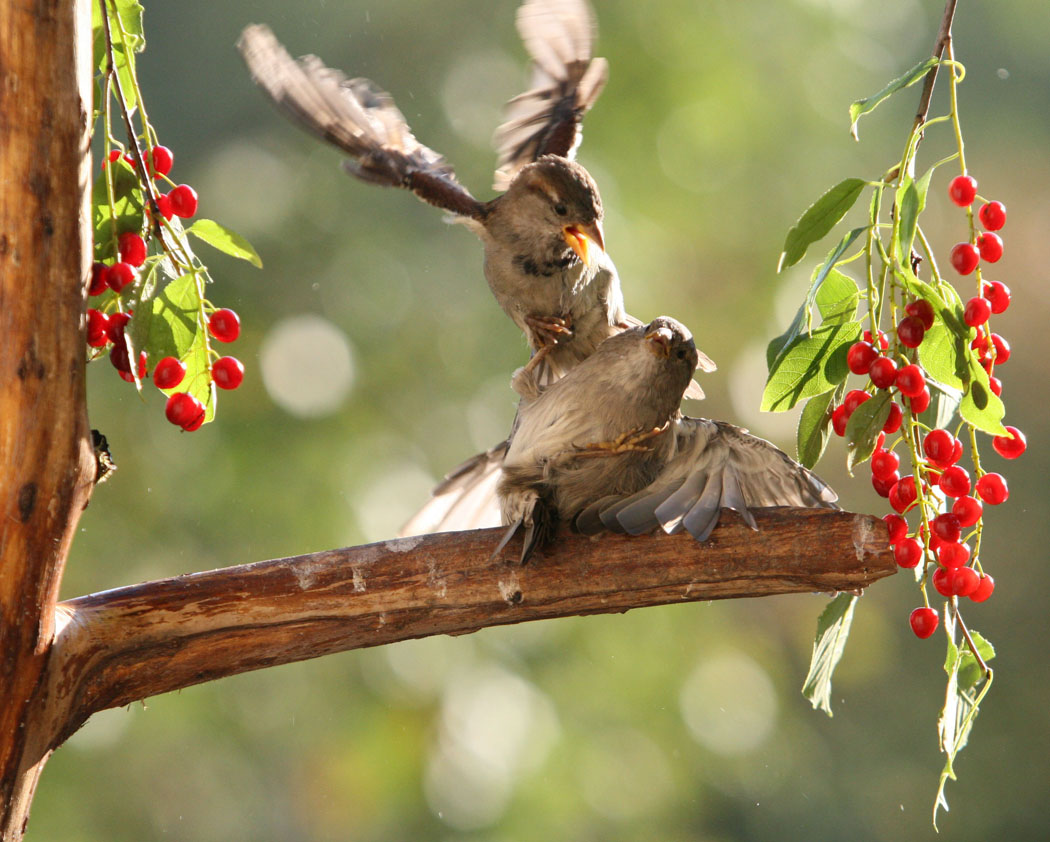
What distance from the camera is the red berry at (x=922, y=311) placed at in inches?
66.9

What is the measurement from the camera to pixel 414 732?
20.8ft

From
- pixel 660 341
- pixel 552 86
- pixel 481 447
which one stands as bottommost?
pixel 660 341

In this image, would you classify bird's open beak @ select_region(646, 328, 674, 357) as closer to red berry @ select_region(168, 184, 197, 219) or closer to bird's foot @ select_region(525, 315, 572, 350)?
bird's foot @ select_region(525, 315, 572, 350)

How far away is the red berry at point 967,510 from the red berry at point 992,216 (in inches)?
17.8

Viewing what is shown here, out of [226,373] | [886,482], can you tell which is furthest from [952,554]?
[226,373]

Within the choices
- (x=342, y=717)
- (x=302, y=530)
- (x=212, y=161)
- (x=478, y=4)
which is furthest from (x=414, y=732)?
(x=478, y=4)

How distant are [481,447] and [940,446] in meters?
5.19

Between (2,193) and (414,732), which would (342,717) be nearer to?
(414,732)

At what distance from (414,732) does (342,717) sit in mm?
454

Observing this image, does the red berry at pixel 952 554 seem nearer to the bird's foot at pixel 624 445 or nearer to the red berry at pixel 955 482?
the red berry at pixel 955 482

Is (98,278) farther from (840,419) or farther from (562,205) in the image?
(840,419)

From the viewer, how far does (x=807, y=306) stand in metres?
1.72

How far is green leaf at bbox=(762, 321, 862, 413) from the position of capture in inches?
73.2

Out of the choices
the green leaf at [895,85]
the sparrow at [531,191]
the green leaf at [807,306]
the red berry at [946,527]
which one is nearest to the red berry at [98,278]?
the sparrow at [531,191]
